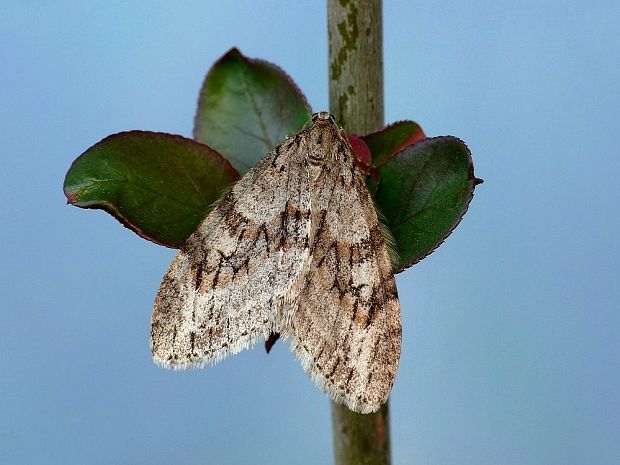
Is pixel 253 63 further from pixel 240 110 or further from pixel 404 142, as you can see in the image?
pixel 404 142

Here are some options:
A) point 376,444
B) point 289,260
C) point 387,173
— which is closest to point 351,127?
point 387,173

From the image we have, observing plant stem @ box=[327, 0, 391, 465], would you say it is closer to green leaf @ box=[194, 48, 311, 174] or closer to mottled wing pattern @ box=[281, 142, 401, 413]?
mottled wing pattern @ box=[281, 142, 401, 413]

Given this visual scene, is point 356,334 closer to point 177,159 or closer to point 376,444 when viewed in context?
point 376,444

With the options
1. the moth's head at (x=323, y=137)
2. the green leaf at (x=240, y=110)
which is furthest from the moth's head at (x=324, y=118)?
the green leaf at (x=240, y=110)

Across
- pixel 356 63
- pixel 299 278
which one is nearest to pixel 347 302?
pixel 299 278

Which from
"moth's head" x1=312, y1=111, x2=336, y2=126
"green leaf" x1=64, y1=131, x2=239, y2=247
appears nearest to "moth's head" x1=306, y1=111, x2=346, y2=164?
"moth's head" x1=312, y1=111, x2=336, y2=126

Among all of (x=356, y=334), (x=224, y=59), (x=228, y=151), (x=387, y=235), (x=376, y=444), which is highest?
(x=224, y=59)

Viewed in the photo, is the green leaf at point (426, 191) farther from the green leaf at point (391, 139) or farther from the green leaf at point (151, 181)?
the green leaf at point (151, 181)
